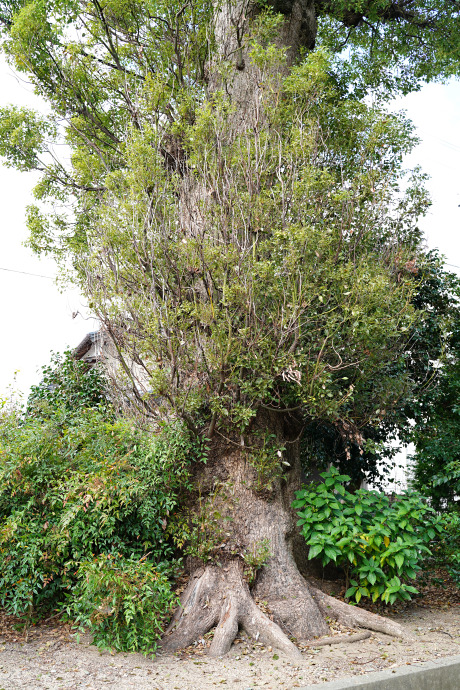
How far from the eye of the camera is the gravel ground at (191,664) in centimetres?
500

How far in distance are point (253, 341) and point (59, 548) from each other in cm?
285

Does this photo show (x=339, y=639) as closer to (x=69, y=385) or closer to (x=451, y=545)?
(x=451, y=545)

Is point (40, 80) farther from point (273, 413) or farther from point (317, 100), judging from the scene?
point (273, 413)

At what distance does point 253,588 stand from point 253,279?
137 inches

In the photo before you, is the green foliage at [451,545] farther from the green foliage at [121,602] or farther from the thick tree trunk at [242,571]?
the green foliage at [121,602]

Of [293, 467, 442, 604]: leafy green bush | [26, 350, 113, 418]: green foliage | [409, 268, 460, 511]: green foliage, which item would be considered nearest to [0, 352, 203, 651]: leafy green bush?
[293, 467, 442, 604]: leafy green bush

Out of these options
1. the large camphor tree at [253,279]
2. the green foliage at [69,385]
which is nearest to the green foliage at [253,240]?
the large camphor tree at [253,279]

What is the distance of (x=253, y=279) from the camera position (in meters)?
6.03

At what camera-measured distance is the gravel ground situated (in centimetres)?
500

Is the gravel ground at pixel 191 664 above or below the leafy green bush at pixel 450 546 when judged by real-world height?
below

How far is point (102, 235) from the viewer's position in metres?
6.82

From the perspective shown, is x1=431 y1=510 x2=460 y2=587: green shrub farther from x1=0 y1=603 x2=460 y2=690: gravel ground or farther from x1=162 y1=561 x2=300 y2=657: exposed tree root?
x1=162 y1=561 x2=300 y2=657: exposed tree root

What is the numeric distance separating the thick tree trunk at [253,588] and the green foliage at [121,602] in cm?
46

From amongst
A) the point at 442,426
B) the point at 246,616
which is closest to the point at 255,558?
the point at 246,616
